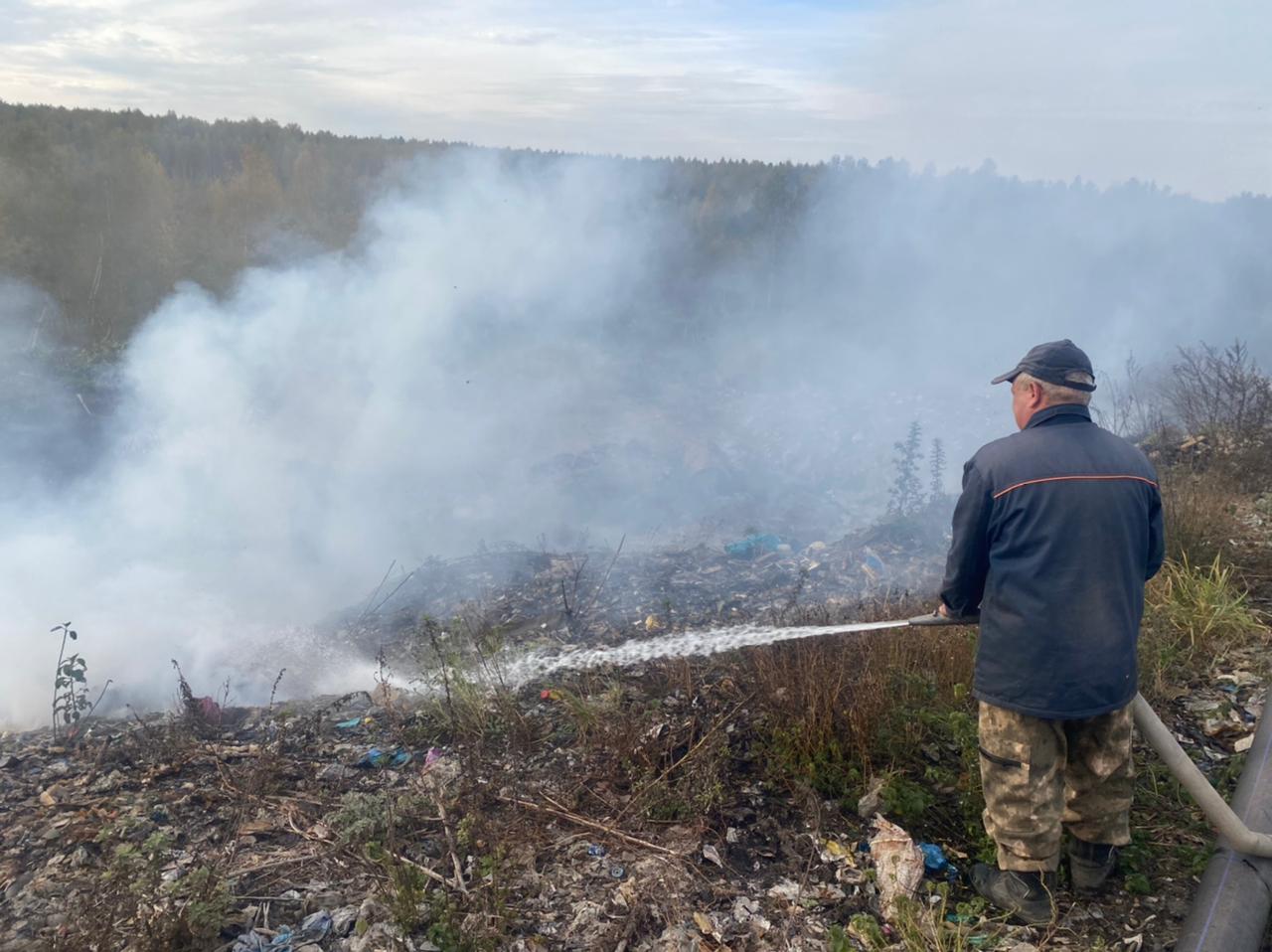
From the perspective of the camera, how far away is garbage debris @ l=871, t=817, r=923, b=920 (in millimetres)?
2723

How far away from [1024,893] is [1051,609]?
0.98m

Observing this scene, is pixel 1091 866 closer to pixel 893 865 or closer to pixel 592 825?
pixel 893 865

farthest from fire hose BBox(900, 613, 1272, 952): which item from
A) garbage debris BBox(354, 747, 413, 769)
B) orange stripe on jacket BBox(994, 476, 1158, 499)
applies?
garbage debris BBox(354, 747, 413, 769)

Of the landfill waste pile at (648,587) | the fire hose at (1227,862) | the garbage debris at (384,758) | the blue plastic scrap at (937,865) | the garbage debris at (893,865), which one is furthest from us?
the landfill waste pile at (648,587)

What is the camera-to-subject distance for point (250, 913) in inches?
108

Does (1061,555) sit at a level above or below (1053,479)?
below

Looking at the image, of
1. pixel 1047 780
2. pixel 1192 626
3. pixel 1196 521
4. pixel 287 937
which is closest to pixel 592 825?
pixel 287 937

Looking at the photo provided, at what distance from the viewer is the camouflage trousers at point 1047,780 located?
8.48 ft

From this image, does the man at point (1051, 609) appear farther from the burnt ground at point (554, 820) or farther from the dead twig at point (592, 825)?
the dead twig at point (592, 825)

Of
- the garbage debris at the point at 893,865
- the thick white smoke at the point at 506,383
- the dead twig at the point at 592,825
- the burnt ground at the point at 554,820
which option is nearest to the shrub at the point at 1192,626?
the burnt ground at the point at 554,820

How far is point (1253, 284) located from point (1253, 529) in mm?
13174

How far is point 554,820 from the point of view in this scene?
3.20 meters

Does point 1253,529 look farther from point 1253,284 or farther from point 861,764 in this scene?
point 1253,284

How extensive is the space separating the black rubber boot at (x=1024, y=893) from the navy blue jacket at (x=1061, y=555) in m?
0.62
